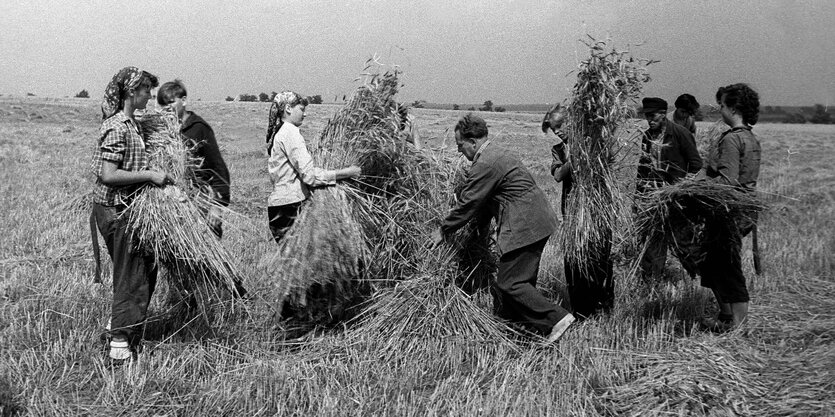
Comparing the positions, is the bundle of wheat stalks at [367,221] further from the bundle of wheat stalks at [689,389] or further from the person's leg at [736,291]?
the person's leg at [736,291]

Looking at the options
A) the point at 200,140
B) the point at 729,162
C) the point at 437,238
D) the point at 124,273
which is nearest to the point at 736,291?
the point at 729,162

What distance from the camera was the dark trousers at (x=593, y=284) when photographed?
181 inches

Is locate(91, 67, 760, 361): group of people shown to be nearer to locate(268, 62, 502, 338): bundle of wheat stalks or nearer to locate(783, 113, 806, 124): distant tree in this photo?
locate(268, 62, 502, 338): bundle of wheat stalks

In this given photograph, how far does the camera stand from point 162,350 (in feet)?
13.2

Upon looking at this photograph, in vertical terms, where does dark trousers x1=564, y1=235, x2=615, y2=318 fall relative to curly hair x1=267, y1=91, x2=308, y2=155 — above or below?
below

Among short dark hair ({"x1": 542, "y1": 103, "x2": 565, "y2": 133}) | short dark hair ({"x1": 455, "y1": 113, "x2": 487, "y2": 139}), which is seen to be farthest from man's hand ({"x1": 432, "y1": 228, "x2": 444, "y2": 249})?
short dark hair ({"x1": 542, "y1": 103, "x2": 565, "y2": 133})

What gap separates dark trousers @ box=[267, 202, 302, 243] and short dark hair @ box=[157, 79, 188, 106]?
47.2 inches

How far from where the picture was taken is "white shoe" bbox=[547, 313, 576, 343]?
414cm

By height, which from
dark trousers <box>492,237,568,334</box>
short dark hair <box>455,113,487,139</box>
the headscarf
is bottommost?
dark trousers <box>492,237,568,334</box>

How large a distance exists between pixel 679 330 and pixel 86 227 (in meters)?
6.06

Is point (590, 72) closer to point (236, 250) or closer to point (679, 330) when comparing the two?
point (679, 330)

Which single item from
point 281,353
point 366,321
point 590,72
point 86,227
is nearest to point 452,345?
point 366,321

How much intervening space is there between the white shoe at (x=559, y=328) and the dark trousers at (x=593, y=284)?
20.1 inches

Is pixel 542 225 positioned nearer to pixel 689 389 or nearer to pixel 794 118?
pixel 689 389
